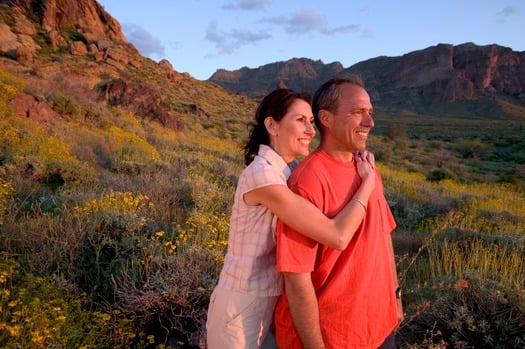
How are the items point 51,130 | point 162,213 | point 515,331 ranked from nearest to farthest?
point 515,331, point 162,213, point 51,130

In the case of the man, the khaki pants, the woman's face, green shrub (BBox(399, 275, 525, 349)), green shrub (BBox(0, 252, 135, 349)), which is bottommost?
green shrub (BBox(399, 275, 525, 349))

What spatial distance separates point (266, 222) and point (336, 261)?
364 mm

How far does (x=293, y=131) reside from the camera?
2.04 meters

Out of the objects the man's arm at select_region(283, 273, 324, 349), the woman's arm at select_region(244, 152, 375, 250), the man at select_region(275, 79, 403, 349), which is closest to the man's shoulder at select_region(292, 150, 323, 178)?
the man at select_region(275, 79, 403, 349)

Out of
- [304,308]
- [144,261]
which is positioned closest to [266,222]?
[304,308]

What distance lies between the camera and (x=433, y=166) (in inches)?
1013

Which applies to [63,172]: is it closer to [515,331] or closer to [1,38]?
[515,331]

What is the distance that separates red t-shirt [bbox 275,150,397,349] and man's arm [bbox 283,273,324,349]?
0.05 metres

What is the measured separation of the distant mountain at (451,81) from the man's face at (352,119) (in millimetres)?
99374

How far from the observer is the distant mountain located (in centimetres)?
10988

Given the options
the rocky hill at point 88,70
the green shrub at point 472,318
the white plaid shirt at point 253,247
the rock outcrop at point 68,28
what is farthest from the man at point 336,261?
the rock outcrop at point 68,28

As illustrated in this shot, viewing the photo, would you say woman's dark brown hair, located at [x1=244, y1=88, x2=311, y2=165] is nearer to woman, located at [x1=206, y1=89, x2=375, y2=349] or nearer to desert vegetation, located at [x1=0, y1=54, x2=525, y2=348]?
woman, located at [x1=206, y1=89, x2=375, y2=349]

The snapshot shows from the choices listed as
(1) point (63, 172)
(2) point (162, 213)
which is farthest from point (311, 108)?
(1) point (63, 172)

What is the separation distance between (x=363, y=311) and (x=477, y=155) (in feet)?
117
